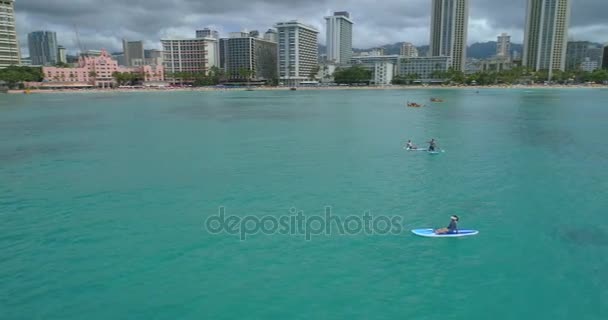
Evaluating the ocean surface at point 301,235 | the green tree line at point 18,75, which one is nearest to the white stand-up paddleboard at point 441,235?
the ocean surface at point 301,235

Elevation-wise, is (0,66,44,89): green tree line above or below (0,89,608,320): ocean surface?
above

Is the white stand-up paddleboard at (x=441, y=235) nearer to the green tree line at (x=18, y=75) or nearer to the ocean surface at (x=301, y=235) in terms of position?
→ the ocean surface at (x=301, y=235)

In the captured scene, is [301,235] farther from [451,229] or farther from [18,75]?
[18,75]

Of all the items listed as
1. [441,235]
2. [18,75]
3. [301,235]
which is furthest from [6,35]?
[441,235]

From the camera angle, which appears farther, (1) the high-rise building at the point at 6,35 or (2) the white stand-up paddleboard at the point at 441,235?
(1) the high-rise building at the point at 6,35

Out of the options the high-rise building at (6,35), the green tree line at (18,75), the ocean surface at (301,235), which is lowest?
the ocean surface at (301,235)

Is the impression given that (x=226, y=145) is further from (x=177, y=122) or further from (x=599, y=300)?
(x=599, y=300)

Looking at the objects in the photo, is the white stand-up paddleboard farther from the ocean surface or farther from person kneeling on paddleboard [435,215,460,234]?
the ocean surface

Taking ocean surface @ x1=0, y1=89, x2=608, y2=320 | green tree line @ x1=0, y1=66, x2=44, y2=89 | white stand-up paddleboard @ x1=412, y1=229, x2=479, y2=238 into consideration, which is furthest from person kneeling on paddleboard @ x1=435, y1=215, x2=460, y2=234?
green tree line @ x1=0, y1=66, x2=44, y2=89

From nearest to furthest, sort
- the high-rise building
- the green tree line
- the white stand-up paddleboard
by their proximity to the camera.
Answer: the white stand-up paddleboard
the green tree line
the high-rise building
